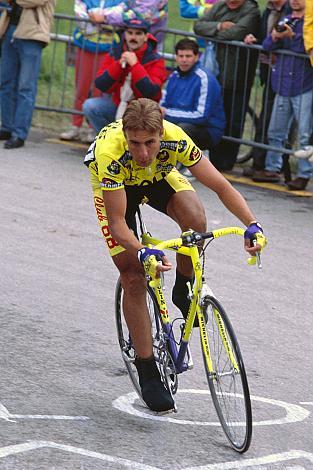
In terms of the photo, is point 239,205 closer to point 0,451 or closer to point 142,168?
point 142,168

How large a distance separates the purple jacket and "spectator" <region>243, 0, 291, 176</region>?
0.61ft

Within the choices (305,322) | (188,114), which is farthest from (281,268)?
(188,114)

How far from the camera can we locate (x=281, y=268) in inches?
379

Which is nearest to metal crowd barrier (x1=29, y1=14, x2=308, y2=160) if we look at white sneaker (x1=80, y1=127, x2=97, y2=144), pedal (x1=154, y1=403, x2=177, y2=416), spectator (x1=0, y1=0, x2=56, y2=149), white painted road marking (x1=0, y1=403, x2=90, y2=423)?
white sneaker (x1=80, y1=127, x2=97, y2=144)

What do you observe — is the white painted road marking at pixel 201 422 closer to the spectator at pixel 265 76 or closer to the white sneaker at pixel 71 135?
the spectator at pixel 265 76

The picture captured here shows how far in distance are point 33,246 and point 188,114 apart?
11.6 ft

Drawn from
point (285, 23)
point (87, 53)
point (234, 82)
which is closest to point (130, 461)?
point (285, 23)

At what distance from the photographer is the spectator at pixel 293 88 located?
12.4 metres

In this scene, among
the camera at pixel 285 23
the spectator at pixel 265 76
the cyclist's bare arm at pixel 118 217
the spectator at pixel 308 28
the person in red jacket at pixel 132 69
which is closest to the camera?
the cyclist's bare arm at pixel 118 217

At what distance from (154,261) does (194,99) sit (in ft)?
24.2

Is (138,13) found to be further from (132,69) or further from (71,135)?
(71,135)

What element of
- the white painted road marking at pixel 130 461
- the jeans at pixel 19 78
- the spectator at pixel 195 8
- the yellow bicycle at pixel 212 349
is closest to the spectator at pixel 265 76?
the spectator at pixel 195 8

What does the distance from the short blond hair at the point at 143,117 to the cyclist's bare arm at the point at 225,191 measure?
1.50 feet

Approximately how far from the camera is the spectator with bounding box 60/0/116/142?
1441 cm
